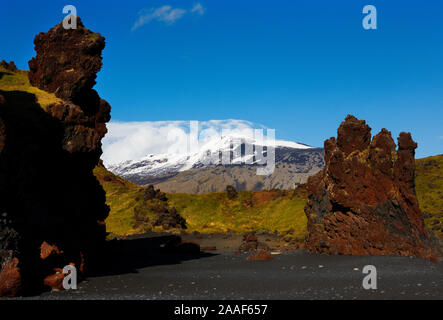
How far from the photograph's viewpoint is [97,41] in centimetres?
3856

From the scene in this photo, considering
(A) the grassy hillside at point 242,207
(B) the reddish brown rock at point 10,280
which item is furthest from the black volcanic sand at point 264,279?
(A) the grassy hillside at point 242,207

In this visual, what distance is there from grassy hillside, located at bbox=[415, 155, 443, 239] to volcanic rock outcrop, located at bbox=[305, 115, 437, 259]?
18200mm

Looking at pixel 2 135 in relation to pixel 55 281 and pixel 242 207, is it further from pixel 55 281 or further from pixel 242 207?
pixel 242 207

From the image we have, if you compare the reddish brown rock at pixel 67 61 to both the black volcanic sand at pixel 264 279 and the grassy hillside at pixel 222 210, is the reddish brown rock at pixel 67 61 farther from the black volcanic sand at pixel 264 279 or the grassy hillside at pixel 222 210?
the grassy hillside at pixel 222 210

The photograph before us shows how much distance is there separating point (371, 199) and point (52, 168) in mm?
30926

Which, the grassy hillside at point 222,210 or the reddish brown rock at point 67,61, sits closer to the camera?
the reddish brown rock at point 67,61

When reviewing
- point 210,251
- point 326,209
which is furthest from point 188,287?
point 210,251

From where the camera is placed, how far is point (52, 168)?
3064cm

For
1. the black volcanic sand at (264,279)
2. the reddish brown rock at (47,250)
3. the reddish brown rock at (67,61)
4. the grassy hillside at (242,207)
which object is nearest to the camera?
the black volcanic sand at (264,279)

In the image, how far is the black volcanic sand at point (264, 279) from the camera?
22092 millimetres

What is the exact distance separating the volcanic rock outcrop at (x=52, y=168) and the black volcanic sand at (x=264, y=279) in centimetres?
265

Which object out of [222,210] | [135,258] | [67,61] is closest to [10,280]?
[67,61]

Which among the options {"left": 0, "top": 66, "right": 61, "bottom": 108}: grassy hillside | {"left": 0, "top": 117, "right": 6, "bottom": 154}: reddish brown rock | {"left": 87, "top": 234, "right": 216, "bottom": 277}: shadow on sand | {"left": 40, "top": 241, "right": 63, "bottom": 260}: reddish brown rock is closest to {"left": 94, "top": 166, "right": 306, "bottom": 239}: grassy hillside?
{"left": 87, "top": 234, "right": 216, "bottom": 277}: shadow on sand
